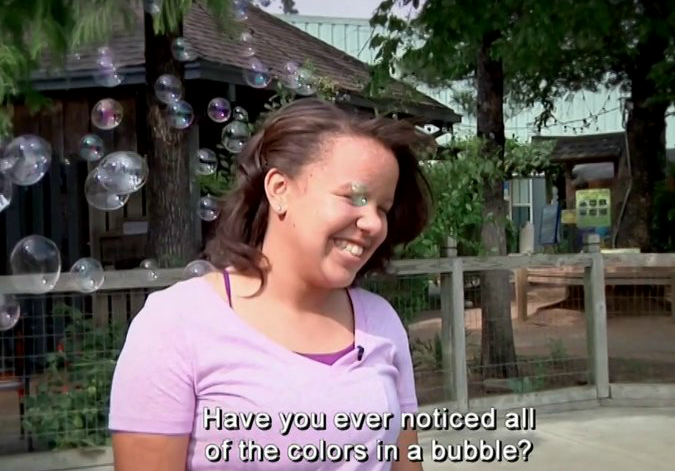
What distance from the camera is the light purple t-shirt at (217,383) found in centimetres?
156

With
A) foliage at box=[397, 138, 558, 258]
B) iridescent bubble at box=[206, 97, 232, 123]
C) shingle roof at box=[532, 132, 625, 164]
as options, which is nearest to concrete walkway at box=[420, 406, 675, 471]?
foliage at box=[397, 138, 558, 258]

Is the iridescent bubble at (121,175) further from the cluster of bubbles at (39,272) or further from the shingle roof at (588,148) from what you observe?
the shingle roof at (588,148)

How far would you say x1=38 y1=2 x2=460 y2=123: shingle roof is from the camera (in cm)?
876

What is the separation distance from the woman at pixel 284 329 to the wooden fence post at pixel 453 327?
16.3 ft

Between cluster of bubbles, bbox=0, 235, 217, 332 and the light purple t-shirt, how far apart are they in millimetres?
2266

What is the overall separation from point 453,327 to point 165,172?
2350mm

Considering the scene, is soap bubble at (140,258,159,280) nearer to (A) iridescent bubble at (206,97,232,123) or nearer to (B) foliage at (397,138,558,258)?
(A) iridescent bubble at (206,97,232,123)

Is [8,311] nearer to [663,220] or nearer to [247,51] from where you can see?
[247,51]

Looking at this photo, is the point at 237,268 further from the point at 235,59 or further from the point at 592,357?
the point at 235,59

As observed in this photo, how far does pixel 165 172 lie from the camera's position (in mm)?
6074

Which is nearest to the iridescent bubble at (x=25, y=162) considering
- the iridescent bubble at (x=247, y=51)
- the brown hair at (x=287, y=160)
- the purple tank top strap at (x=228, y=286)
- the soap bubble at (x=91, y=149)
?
the soap bubble at (x=91, y=149)

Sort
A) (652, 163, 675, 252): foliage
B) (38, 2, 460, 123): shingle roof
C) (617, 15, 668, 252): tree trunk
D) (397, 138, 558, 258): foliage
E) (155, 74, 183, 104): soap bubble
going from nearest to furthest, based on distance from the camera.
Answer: (155, 74, 183, 104): soap bubble
(397, 138, 558, 258): foliage
(38, 2, 460, 123): shingle roof
(617, 15, 668, 252): tree trunk
(652, 163, 675, 252): foliage

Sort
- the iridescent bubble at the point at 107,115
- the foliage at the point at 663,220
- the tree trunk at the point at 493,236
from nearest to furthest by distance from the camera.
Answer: the iridescent bubble at the point at 107,115, the tree trunk at the point at 493,236, the foliage at the point at 663,220

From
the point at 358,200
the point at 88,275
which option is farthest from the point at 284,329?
the point at 88,275
